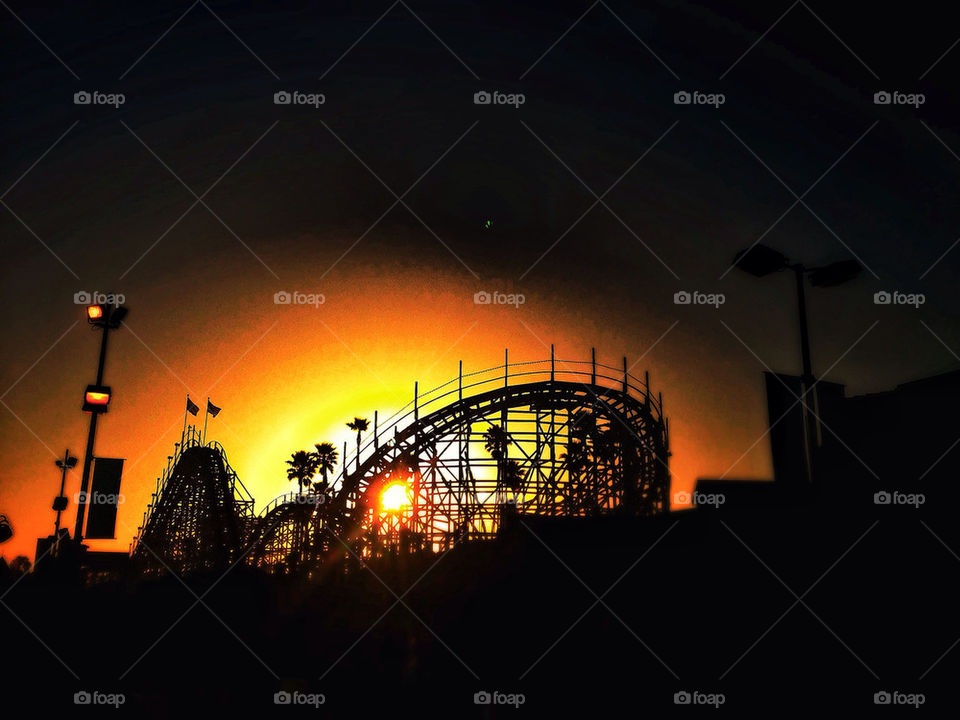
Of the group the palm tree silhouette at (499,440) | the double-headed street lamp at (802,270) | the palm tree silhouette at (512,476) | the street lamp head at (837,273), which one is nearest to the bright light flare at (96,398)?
the double-headed street lamp at (802,270)

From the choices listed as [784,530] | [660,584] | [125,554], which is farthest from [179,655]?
[125,554]

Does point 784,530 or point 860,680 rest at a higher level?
point 784,530

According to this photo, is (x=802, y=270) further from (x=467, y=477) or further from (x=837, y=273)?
(x=467, y=477)

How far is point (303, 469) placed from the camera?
43156 mm

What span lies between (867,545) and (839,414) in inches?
72.6

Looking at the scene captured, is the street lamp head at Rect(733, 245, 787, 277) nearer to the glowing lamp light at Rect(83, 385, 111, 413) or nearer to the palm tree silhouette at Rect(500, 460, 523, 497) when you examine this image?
the glowing lamp light at Rect(83, 385, 111, 413)

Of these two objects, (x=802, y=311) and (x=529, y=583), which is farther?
(x=529, y=583)

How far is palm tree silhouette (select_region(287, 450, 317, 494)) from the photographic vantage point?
141 feet

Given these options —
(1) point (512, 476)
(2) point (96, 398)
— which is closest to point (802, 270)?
(2) point (96, 398)

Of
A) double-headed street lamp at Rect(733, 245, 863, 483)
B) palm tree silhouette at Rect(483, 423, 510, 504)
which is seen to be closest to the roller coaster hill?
palm tree silhouette at Rect(483, 423, 510, 504)

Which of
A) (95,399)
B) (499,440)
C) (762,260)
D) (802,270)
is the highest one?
(499,440)

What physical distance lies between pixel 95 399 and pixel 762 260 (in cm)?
1047

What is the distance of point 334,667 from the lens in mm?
12641

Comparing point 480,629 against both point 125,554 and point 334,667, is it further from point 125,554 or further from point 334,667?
point 125,554
